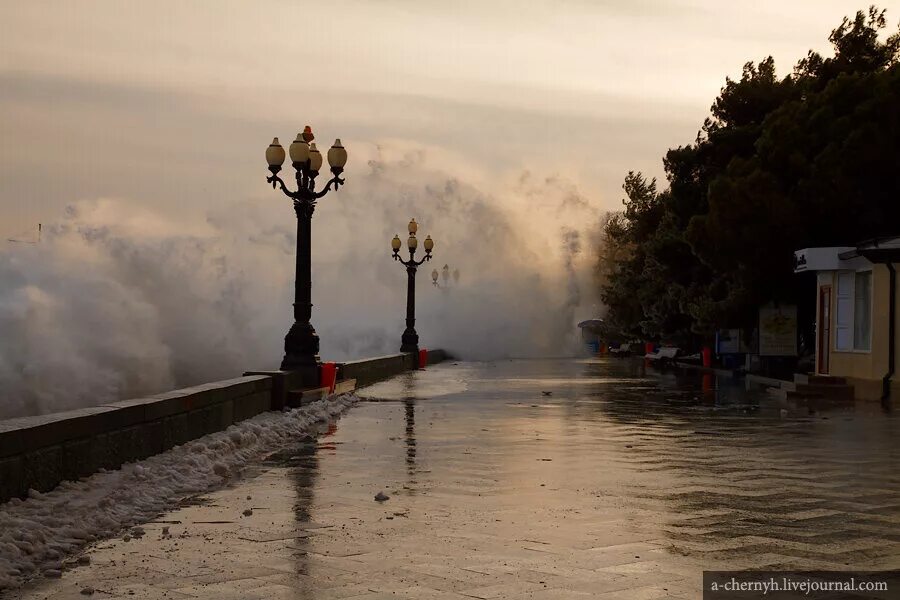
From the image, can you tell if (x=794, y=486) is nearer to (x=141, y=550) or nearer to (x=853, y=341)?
(x=141, y=550)

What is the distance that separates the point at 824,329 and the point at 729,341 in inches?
528

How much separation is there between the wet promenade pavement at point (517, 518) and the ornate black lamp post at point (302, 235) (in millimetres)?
6021

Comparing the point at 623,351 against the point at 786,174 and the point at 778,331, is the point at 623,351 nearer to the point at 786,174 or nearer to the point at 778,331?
the point at 778,331

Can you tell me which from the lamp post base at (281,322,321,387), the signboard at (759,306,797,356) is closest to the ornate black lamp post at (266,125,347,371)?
the lamp post base at (281,322,321,387)

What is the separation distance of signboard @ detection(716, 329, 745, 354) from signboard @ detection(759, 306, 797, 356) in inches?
248

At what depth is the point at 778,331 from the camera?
36.3 m

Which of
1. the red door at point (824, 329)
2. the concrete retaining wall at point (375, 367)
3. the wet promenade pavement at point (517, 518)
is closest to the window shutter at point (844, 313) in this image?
the red door at point (824, 329)

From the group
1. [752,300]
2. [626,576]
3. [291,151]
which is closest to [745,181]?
[752,300]

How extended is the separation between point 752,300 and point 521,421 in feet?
64.5

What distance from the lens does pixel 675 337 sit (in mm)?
57031

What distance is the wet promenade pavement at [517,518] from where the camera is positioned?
6969 mm

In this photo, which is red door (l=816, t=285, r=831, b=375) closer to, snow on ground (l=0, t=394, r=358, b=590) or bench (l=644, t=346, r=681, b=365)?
snow on ground (l=0, t=394, r=358, b=590)

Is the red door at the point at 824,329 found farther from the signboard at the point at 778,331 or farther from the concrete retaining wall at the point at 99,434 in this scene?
the concrete retaining wall at the point at 99,434

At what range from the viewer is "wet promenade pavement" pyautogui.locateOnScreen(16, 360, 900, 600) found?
697 cm
